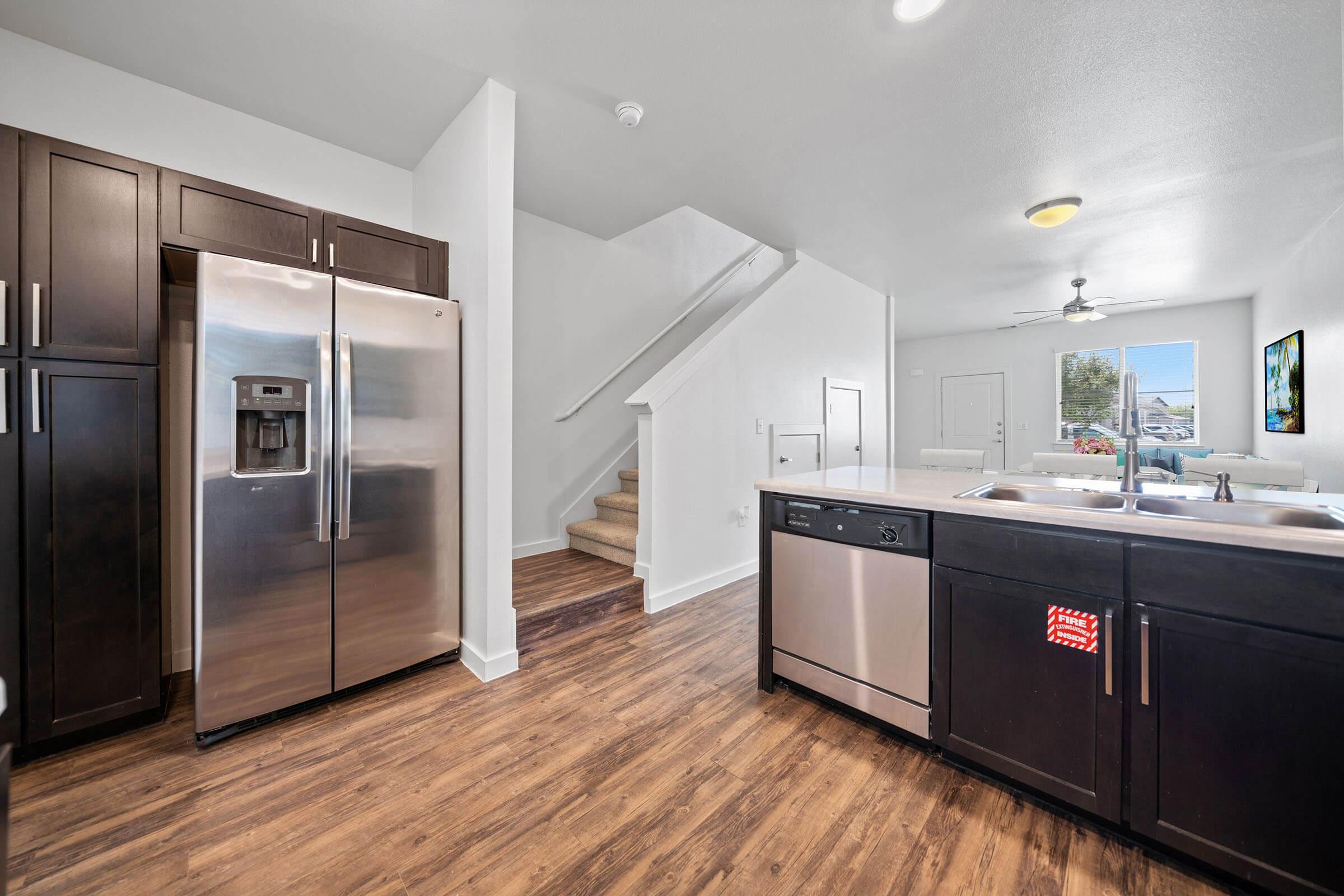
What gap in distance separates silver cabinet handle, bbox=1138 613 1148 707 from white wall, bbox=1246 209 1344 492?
351 centimetres

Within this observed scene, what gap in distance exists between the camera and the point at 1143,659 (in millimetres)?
1346

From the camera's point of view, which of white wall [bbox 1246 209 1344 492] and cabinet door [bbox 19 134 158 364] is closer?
cabinet door [bbox 19 134 158 364]

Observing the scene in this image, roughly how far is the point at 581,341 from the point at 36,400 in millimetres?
2736

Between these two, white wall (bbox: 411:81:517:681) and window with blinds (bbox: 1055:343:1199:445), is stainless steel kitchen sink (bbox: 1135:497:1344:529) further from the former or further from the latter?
window with blinds (bbox: 1055:343:1199:445)

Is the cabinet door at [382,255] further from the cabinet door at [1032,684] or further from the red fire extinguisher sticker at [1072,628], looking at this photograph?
the red fire extinguisher sticker at [1072,628]

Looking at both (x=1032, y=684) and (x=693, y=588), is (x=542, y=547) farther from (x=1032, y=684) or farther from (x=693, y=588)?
(x=1032, y=684)

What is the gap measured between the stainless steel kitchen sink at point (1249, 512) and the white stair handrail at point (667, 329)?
3.17m

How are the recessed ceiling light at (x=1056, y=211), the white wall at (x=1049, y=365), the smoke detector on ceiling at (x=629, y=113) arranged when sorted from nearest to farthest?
the smoke detector on ceiling at (x=629, y=113), the recessed ceiling light at (x=1056, y=211), the white wall at (x=1049, y=365)

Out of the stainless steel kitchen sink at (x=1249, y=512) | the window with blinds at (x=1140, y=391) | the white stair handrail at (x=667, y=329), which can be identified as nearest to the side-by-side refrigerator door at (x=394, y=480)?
the white stair handrail at (x=667, y=329)

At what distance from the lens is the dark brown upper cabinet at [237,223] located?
189 cm

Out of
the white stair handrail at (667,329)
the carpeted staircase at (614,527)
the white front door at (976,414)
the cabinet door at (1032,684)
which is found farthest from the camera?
the white front door at (976,414)

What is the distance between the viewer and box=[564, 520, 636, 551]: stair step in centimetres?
331

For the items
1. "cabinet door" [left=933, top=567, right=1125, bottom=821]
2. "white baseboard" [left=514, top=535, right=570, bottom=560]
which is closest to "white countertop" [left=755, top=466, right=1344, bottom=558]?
"cabinet door" [left=933, top=567, right=1125, bottom=821]

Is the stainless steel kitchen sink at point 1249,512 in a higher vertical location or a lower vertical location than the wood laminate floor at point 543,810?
higher
